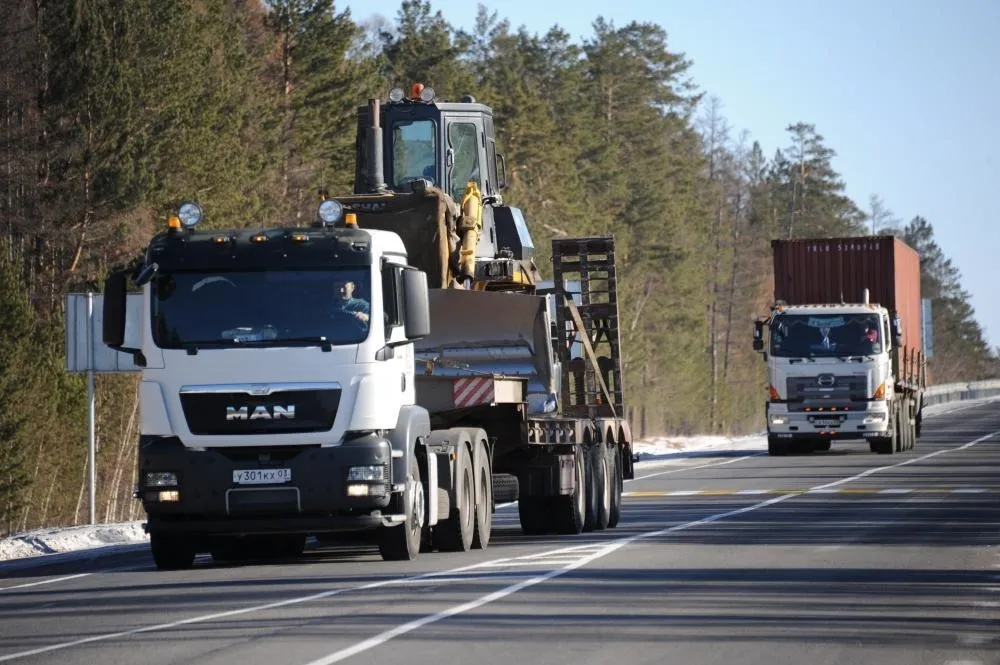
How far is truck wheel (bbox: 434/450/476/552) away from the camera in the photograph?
18.6 m

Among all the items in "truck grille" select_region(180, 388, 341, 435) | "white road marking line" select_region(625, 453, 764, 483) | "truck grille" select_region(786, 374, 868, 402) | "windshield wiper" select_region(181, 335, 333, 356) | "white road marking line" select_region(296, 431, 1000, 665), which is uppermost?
"windshield wiper" select_region(181, 335, 333, 356)

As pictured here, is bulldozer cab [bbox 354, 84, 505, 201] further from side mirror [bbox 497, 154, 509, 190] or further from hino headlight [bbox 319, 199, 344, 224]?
hino headlight [bbox 319, 199, 344, 224]

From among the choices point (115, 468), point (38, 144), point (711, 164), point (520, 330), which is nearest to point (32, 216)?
point (38, 144)

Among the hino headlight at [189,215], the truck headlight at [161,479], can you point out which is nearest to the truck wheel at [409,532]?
the truck headlight at [161,479]

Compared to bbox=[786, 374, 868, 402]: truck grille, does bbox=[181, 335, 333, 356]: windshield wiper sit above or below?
above

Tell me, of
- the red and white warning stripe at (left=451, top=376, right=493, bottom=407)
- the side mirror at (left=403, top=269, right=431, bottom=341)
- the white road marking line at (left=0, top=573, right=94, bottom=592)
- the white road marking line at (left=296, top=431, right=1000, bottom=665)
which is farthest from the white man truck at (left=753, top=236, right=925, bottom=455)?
the white road marking line at (left=0, top=573, right=94, bottom=592)

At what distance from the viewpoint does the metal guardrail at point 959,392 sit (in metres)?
105

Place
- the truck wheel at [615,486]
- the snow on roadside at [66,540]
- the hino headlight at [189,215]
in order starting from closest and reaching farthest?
1. the hino headlight at [189,215]
2. the snow on roadside at [66,540]
3. the truck wheel at [615,486]

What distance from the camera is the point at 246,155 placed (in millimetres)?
55062

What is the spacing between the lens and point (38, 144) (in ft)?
151

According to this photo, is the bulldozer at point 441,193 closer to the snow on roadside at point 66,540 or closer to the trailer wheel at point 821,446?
the snow on roadside at point 66,540

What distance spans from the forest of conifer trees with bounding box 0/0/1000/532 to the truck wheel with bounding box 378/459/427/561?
19.6 ft

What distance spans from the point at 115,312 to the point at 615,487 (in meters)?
8.81

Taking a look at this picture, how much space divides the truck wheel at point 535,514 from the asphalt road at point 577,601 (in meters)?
0.27
